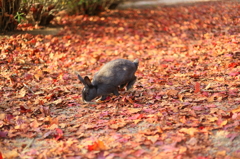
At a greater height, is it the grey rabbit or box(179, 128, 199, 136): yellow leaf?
the grey rabbit

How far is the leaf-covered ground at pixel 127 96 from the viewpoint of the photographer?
3684 mm

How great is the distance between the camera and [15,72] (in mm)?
7184

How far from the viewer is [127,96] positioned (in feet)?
17.7

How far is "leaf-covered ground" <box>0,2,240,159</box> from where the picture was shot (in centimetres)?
368

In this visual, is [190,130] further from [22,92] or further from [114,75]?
[22,92]

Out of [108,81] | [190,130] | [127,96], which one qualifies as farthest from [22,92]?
[190,130]

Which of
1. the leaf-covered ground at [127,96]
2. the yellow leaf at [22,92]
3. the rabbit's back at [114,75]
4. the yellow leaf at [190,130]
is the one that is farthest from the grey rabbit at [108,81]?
the yellow leaf at [190,130]

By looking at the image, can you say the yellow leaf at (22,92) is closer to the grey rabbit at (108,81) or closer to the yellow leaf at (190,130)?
the grey rabbit at (108,81)

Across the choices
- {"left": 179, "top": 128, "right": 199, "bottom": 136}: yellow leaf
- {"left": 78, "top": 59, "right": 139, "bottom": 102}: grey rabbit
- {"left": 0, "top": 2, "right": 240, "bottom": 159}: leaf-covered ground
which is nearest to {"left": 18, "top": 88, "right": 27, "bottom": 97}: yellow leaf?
{"left": 0, "top": 2, "right": 240, "bottom": 159}: leaf-covered ground

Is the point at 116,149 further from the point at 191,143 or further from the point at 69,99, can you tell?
the point at 69,99

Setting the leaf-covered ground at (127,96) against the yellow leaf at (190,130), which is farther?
the yellow leaf at (190,130)

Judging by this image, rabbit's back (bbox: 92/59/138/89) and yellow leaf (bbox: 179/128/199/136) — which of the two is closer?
yellow leaf (bbox: 179/128/199/136)

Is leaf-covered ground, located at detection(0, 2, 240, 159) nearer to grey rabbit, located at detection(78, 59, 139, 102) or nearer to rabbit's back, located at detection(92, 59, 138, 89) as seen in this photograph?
grey rabbit, located at detection(78, 59, 139, 102)

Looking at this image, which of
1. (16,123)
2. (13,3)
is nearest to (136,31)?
(13,3)
